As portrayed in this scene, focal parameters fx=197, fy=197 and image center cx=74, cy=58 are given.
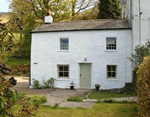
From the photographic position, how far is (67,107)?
10.0m

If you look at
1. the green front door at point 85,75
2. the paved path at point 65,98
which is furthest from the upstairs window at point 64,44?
the paved path at point 65,98

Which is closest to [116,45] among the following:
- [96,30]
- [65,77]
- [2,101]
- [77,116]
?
[96,30]

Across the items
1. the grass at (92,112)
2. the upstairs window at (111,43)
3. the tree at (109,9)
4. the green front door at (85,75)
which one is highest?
the tree at (109,9)

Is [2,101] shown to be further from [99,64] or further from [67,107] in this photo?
[99,64]

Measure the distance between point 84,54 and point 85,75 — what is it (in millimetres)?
1966

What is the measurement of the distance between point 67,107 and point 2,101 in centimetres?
792

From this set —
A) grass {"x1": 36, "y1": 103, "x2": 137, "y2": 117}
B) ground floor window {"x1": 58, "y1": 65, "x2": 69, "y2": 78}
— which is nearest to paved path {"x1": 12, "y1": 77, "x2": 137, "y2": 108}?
grass {"x1": 36, "y1": 103, "x2": 137, "y2": 117}

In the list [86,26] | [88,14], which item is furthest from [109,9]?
[86,26]

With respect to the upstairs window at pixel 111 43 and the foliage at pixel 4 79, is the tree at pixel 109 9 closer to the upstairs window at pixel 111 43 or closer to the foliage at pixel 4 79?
the upstairs window at pixel 111 43

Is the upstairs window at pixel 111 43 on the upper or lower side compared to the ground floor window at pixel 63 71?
upper

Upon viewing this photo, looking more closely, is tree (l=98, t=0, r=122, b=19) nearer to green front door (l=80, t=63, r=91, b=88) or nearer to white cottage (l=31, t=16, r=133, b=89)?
white cottage (l=31, t=16, r=133, b=89)

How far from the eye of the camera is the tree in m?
33.4

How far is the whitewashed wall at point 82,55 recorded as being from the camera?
17234 mm

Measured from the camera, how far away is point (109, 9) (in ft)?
109
